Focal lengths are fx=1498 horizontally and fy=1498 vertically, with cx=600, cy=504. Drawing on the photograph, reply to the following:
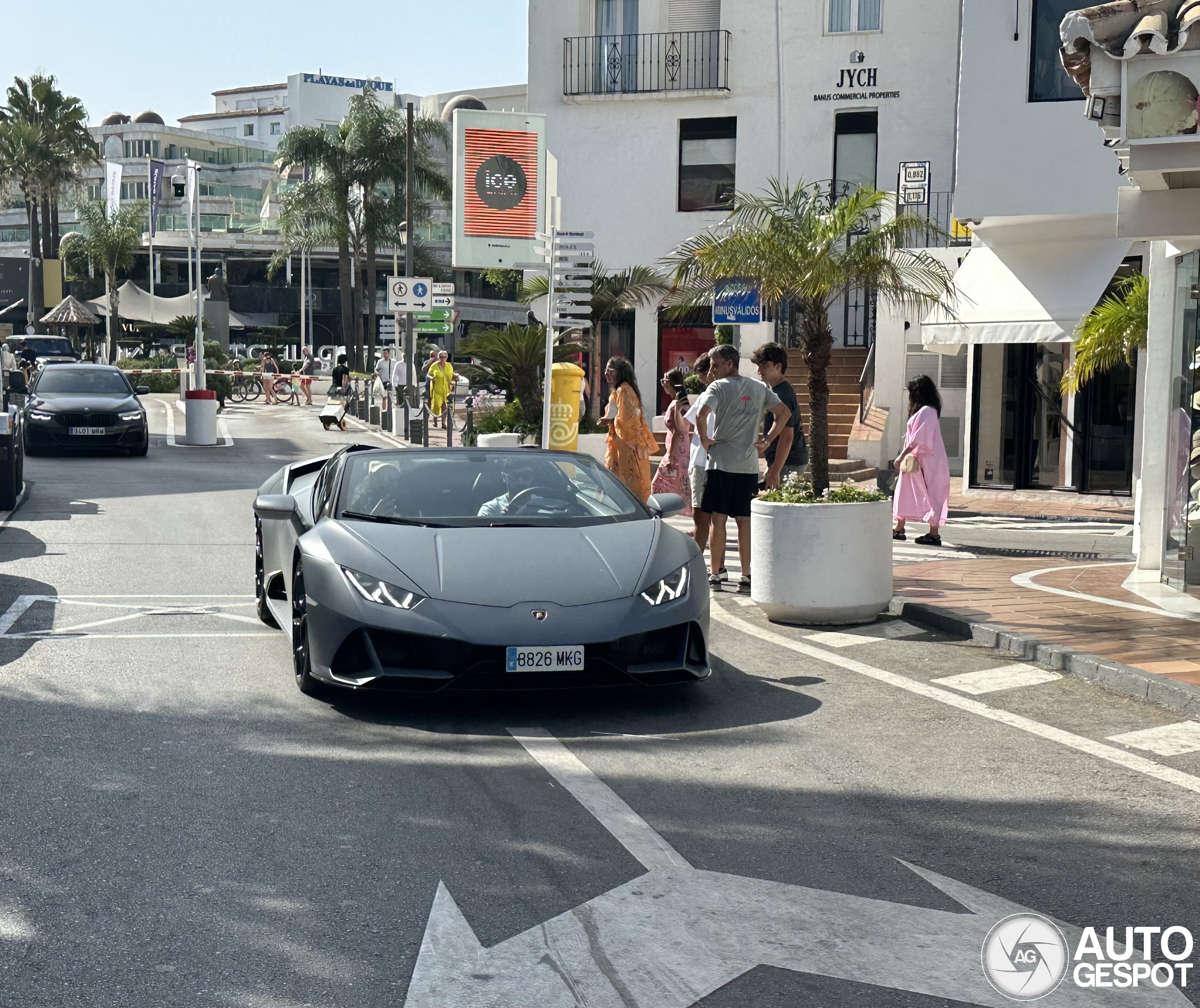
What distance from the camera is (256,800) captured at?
5.47 metres

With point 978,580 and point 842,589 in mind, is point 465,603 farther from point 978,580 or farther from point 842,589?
point 978,580

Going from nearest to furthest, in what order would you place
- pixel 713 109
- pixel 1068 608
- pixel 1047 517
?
pixel 1068 608
pixel 1047 517
pixel 713 109

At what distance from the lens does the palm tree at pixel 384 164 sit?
187 ft

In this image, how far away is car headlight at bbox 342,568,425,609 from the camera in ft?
22.2

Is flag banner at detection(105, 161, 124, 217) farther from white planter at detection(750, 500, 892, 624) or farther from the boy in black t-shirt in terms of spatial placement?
white planter at detection(750, 500, 892, 624)

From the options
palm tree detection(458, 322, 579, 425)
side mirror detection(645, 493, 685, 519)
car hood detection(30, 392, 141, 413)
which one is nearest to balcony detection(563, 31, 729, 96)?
palm tree detection(458, 322, 579, 425)

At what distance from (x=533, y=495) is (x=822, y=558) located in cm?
253

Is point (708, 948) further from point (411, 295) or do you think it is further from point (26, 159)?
point (26, 159)

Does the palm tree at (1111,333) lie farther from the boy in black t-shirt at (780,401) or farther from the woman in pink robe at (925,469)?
the boy in black t-shirt at (780,401)

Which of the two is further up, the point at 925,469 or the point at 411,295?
the point at 411,295

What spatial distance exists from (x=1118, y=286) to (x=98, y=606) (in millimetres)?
13439

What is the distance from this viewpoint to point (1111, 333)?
16.3m

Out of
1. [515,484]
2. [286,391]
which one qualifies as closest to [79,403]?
[515,484]

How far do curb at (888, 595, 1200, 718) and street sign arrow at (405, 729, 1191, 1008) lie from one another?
3.24 metres
